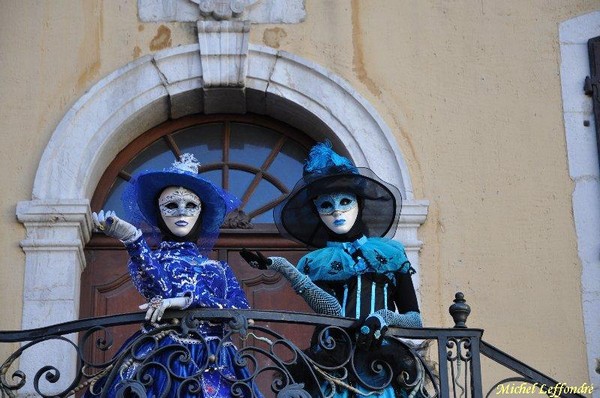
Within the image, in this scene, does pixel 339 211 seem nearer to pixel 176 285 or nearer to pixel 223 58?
pixel 176 285

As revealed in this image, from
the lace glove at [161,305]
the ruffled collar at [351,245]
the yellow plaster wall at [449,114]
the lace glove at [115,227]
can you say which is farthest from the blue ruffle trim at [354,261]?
the yellow plaster wall at [449,114]

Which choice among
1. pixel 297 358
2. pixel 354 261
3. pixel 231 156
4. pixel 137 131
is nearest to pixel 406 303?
pixel 354 261

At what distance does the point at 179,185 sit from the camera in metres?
8.23

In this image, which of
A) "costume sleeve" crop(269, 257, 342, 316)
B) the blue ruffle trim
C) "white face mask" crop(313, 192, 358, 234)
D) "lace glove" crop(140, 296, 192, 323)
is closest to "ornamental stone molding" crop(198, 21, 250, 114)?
"white face mask" crop(313, 192, 358, 234)

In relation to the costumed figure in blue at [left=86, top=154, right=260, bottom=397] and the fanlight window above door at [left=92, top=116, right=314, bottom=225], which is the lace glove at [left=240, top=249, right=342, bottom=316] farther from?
the fanlight window above door at [left=92, top=116, right=314, bottom=225]

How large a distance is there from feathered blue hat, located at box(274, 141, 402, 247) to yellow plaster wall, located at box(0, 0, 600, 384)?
3.45 ft

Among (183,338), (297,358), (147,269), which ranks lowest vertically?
(297,358)

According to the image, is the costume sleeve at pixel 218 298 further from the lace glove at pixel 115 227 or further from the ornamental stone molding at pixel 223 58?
the ornamental stone molding at pixel 223 58

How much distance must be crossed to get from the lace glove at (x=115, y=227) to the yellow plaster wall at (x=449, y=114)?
1538 millimetres

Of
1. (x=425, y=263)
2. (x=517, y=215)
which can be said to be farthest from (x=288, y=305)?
(x=517, y=215)

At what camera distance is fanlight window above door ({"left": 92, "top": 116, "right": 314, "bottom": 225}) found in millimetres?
9812

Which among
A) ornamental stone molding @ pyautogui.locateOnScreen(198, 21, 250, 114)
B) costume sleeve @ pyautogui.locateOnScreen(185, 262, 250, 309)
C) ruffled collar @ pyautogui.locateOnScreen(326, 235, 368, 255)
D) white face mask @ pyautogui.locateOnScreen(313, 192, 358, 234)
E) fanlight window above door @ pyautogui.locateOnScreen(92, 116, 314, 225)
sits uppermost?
ornamental stone molding @ pyautogui.locateOnScreen(198, 21, 250, 114)

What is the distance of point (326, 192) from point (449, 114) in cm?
178

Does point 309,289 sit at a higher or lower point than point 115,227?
lower
